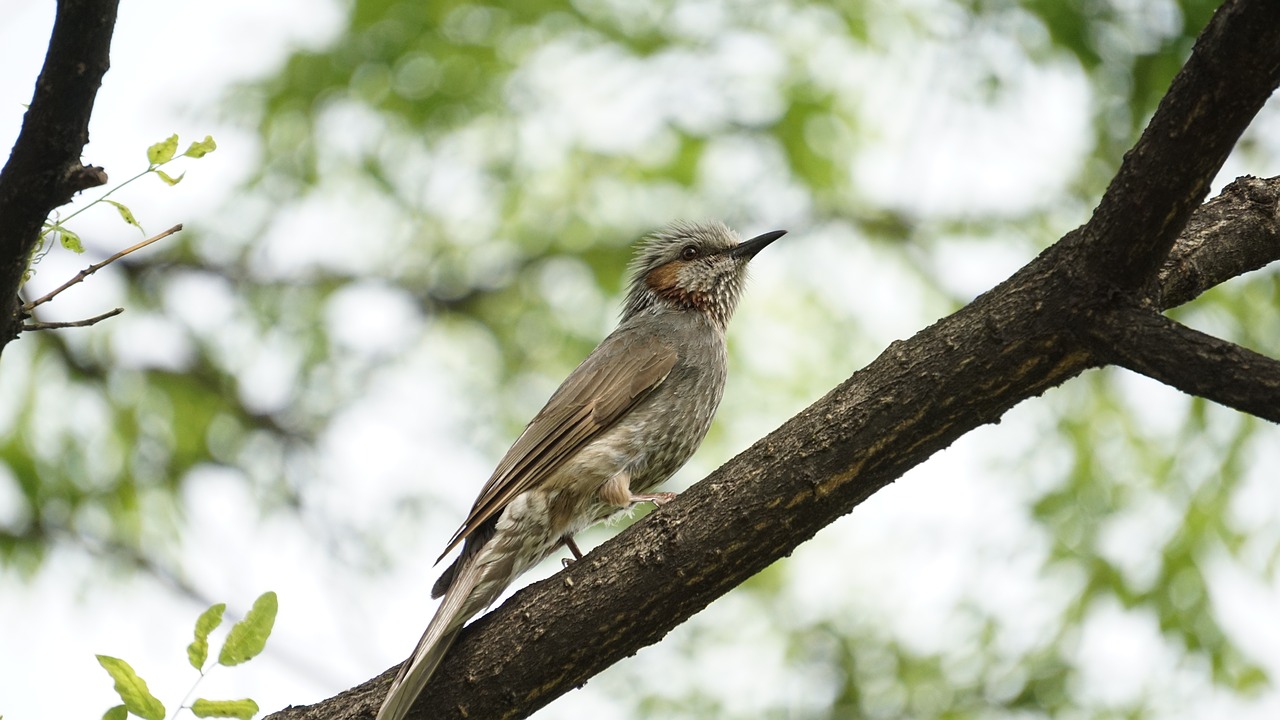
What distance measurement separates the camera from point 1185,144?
115 inches

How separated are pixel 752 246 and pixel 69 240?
4.22 meters

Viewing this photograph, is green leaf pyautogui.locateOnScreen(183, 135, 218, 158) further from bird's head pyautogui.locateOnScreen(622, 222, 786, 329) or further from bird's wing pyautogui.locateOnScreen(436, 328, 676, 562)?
bird's head pyautogui.locateOnScreen(622, 222, 786, 329)

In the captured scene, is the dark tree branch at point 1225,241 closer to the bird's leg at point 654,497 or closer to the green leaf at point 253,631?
the bird's leg at point 654,497

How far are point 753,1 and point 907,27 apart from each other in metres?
1.07

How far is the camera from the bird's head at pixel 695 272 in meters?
6.36

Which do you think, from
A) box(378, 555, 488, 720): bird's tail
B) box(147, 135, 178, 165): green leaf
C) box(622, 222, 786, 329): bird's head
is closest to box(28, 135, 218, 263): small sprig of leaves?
box(147, 135, 178, 165): green leaf

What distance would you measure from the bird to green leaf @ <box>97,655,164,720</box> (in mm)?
1144

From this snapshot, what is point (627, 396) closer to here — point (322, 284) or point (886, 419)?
point (886, 419)

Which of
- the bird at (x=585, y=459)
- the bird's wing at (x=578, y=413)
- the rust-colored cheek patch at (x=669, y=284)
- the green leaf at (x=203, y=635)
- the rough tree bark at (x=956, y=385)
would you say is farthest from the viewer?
the rust-colored cheek patch at (x=669, y=284)

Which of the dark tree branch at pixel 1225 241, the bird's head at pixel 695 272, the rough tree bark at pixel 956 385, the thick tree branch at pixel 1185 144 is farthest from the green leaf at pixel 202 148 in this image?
the bird's head at pixel 695 272

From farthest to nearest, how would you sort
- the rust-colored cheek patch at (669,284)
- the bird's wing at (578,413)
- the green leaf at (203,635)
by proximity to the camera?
the rust-colored cheek patch at (669,284)
the bird's wing at (578,413)
the green leaf at (203,635)

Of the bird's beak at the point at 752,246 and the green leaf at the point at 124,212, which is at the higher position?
the bird's beak at the point at 752,246

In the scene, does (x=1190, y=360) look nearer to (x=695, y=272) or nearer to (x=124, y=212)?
(x=124, y=212)

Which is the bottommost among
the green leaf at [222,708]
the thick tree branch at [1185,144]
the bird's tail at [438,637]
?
the green leaf at [222,708]
